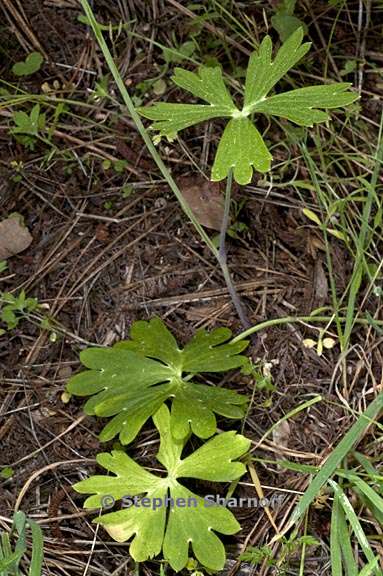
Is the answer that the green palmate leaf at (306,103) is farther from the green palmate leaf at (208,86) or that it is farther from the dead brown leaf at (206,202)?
the dead brown leaf at (206,202)

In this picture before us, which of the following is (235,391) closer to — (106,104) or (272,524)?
(272,524)

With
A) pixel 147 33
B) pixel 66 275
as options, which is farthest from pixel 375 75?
pixel 66 275

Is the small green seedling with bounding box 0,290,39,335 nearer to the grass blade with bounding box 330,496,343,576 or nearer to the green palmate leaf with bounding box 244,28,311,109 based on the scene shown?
the green palmate leaf with bounding box 244,28,311,109

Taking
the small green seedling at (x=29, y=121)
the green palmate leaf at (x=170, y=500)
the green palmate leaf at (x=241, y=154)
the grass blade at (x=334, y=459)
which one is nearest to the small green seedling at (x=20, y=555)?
the green palmate leaf at (x=170, y=500)

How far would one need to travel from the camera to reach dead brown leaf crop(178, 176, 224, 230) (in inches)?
101

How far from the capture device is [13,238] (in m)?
2.57

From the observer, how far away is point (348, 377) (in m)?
2.26

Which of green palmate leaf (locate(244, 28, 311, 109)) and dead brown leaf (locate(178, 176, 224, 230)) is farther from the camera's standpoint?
dead brown leaf (locate(178, 176, 224, 230))

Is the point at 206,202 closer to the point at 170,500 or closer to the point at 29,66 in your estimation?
the point at 29,66

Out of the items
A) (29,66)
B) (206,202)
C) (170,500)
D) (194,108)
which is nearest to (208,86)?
(194,108)

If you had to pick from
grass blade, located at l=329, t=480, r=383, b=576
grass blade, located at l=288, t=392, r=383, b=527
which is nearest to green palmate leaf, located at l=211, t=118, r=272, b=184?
grass blade, located at l=288, t=392, r=383, b=527

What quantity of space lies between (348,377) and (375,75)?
3.52ft

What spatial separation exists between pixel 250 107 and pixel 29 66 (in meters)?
1.10

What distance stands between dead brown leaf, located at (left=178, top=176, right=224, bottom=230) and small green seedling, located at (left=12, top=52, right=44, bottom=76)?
70cm
